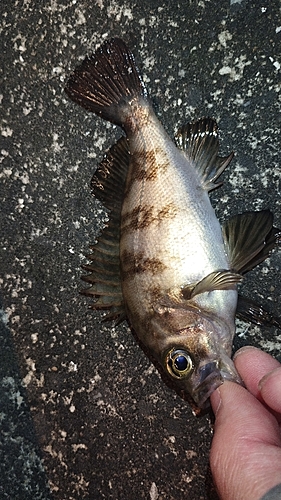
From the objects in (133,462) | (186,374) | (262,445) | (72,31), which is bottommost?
(133,462)

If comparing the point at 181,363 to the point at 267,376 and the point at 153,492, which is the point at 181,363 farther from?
the point at 153,492

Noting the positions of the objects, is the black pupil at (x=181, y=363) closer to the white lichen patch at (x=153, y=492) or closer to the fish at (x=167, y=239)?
the fish at (x=167, y=239)

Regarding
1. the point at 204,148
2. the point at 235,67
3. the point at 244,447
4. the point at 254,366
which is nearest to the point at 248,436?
the point at 244,447

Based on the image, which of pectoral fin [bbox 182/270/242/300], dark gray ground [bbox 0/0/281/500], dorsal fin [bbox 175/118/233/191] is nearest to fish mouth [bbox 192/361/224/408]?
pectoral fin [bbox 182/270/242/300]

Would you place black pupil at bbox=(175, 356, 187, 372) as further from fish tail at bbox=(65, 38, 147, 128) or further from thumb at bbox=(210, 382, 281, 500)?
fish tail at bbox=(65, 38, 147, 128)

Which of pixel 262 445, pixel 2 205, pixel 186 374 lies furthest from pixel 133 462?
pixel 2 205

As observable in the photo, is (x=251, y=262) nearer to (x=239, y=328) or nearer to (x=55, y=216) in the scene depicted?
(x=239, y=328)
